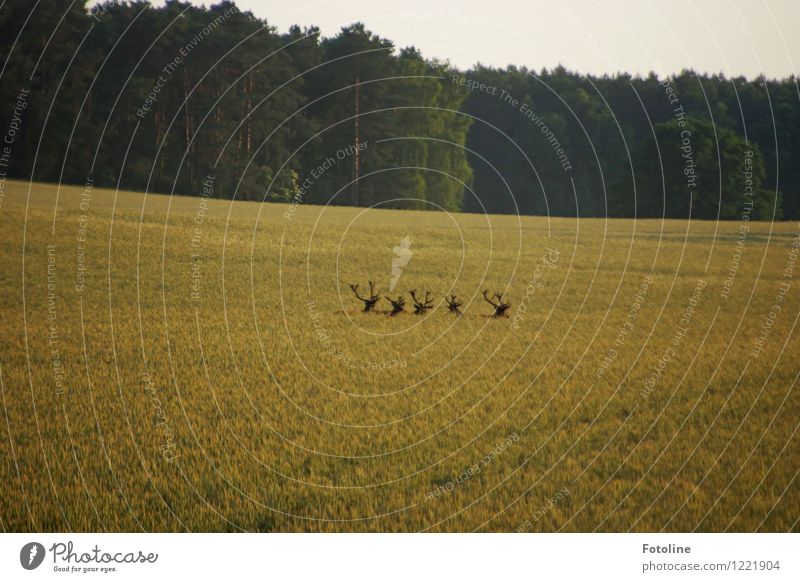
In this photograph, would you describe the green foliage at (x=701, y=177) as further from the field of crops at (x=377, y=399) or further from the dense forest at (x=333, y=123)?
the field of crops at (x=377, y=399)

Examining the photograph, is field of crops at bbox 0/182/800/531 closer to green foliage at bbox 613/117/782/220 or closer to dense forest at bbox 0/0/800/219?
dense forest at bbox 0/0/800/219

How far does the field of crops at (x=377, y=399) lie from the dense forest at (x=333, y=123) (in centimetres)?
1048

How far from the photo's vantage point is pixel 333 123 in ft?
215

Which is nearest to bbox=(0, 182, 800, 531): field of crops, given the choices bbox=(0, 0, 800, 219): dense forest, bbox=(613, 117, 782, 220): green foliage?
bbox=(0, 0, 800, 219): dense forest

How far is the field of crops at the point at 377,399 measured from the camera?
920 cm

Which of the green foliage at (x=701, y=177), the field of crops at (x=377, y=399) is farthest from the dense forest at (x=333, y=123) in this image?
the field of crops at (x=377, y=399)

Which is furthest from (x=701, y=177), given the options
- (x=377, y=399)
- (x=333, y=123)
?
(x=377, y=399)

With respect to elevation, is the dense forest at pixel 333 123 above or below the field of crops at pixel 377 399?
above

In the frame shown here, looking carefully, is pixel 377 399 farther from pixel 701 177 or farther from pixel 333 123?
pixel 701 177

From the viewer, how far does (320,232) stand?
42.6 m

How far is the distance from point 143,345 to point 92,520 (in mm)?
9329

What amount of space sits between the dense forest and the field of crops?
34.4 ft

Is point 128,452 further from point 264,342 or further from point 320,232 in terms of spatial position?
point 320,232

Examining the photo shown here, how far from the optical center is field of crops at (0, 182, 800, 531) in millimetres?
9203
